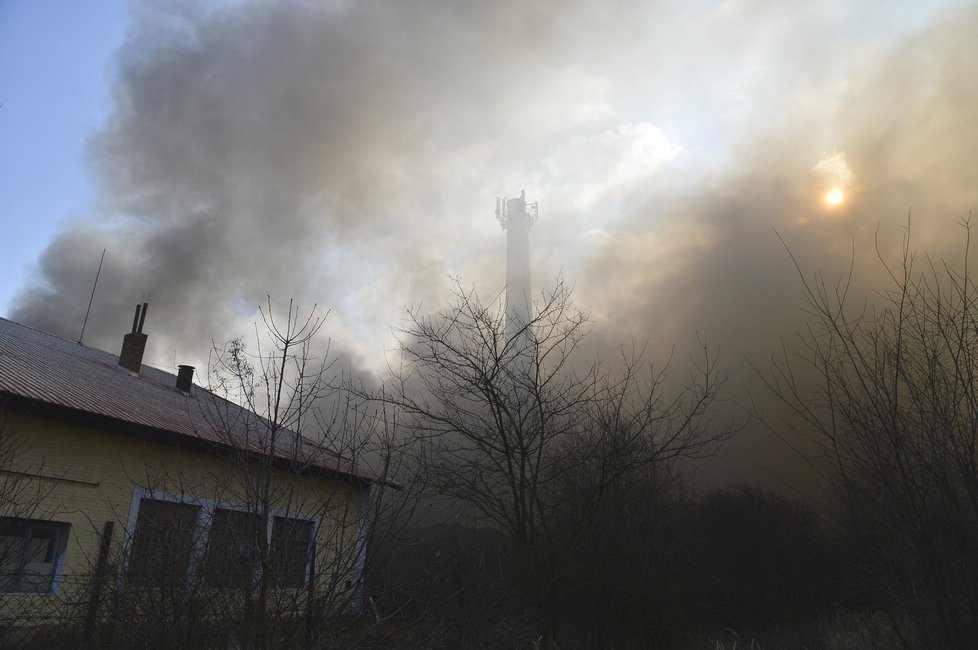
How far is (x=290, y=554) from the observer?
4348mm

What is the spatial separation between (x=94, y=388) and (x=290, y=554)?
10.2 m

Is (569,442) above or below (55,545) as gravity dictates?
above

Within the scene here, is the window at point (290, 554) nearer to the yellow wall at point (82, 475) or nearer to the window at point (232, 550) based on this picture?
the window at point (232, 550)

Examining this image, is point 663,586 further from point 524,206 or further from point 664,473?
point 524,206

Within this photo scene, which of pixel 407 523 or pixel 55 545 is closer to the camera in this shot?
pixel 407 523

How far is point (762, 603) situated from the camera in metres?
29.1

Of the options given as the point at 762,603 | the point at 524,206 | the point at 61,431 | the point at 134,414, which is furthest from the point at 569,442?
the point at 524,206

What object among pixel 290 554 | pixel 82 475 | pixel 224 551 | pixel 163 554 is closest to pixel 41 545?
pixel 82 475

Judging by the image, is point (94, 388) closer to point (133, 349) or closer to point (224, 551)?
point (133, 349)

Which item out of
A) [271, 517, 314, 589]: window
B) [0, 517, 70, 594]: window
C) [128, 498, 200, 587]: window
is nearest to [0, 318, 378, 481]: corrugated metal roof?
[128, 498, 200, 587]: window

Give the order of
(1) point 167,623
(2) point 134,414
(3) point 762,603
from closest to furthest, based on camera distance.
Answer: (1) point 167,623 → (2) point 134,414 → (3) point 762,603

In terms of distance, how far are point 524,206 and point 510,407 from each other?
213 feet

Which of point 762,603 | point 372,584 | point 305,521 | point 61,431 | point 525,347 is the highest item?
point 525,347

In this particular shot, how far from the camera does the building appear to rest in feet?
13.6
